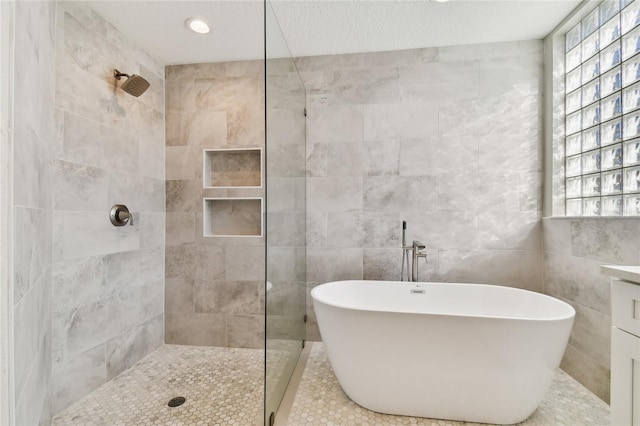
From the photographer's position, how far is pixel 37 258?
80 centimetres

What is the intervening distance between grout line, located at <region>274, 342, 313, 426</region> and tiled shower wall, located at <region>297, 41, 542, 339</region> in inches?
11.4

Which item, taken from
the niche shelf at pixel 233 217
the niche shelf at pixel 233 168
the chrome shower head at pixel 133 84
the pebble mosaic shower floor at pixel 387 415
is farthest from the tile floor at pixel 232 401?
the chrome shower head at pixel 133 84

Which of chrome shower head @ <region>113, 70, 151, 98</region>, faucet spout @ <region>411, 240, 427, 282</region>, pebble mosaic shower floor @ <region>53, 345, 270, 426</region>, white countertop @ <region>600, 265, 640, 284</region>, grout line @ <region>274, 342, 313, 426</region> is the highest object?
chrome shower head @ <region>113, 70, 151, 98</region>

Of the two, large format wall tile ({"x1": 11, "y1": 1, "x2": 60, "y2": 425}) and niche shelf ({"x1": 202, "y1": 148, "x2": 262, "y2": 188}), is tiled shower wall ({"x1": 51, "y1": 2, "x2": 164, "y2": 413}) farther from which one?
large format wall tile ({"x1": 11, "y1": 1, "x2": 60, "y2": 425})

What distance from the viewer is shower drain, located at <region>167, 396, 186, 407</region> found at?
173cm

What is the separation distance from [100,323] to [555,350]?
267cm

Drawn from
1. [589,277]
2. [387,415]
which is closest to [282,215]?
[387,415]

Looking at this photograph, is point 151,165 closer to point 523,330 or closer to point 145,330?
point 145,330

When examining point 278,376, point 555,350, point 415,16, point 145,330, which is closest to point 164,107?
point 145,330

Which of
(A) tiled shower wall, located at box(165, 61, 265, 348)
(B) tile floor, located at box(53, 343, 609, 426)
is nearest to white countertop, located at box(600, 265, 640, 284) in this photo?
(B) tile floor, located at box(53, 343, 609, 426)

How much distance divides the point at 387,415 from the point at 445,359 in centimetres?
49

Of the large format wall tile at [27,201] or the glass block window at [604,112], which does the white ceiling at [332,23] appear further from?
the large format wall tile at [27,201]

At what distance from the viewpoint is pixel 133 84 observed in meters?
2.01

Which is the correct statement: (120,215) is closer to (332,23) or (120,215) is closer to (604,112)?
(332,23)
